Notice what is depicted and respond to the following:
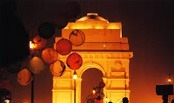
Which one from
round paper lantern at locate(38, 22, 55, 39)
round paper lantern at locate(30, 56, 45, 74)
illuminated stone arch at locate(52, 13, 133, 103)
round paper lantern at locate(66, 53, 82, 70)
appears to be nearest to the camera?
round paper lantern at locate(38, 22, 55, 39)

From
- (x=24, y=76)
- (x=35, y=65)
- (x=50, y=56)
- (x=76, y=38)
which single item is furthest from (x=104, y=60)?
(x=35, y=65)

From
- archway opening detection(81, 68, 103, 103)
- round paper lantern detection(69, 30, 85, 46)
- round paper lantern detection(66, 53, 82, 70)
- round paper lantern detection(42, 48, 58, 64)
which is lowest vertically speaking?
archway opening detection(81, 68, 103, 103)

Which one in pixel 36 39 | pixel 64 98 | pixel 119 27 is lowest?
pixel 64 98

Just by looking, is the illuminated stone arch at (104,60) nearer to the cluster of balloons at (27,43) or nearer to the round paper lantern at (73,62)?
the round paper lantern at (73,62)

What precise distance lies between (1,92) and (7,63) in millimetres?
5206

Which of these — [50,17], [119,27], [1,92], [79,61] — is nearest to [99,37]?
[119,27]

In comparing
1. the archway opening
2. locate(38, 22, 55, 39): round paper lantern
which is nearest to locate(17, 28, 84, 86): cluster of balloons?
locate(38, 22, 55, 39): round paper lantern

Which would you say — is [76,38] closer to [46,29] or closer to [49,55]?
[49,55]

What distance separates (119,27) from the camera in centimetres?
3381

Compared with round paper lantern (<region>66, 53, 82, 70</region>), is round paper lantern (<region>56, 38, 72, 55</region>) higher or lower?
higher

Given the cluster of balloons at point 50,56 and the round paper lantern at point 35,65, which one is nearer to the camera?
the round paper lantern at point 35,65

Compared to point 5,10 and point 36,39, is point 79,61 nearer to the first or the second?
point 36,39

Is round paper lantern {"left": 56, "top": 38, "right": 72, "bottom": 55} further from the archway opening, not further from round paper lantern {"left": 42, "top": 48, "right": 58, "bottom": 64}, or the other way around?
the archway opening

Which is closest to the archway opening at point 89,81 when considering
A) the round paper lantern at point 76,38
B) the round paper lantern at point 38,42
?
the round paper lantern at point 38,42
